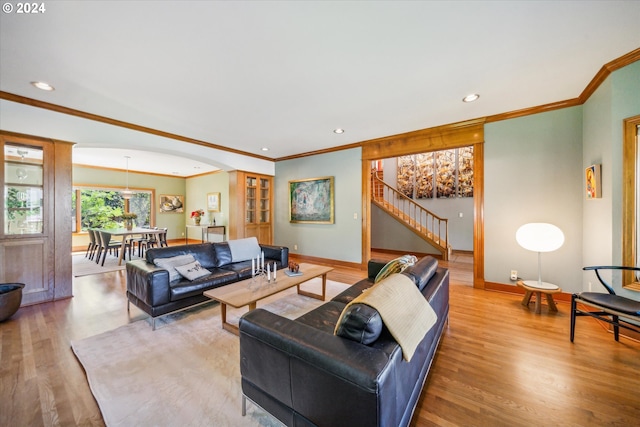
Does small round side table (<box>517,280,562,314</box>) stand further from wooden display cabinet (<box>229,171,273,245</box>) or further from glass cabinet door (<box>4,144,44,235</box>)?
glass cabinet door (<box>4,144,44,235</box>)

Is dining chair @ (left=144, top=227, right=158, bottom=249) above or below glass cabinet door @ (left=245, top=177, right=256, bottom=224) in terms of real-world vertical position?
below

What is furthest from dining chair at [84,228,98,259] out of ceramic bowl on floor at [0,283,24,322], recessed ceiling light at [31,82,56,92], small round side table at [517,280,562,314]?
small round side table at [517,280,562,314]

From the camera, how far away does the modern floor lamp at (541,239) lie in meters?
2.88

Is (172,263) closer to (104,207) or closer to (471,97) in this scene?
(471,97)

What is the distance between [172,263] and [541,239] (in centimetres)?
464

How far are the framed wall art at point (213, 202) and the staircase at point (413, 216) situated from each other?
535cm

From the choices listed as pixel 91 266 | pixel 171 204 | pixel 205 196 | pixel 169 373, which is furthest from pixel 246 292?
pixel 171 204

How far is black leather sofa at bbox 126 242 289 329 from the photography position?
2.53 m

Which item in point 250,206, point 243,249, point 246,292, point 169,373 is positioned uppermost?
point 250,206

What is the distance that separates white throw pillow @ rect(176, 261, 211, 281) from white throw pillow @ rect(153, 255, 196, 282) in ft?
0.17

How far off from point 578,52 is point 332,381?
3.41m

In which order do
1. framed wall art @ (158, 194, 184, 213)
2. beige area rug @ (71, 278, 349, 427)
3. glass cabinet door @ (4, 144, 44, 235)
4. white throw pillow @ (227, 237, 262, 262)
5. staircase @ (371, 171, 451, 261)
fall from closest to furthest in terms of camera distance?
beige area rug @ (71, 278, 349, 427)
glass cabinet door @ (4, 144, 44, 235)
white throw pillow @ (227, 237, 262, 262)
staircase @ (371, 171, 451, 261)
framed wall art @ (158, 194, 184, 213)

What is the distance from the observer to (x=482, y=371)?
187 cm

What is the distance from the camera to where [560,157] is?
3213 millimetres
